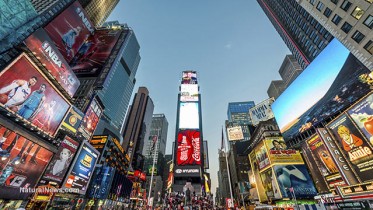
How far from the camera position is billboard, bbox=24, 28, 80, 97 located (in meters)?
23.0

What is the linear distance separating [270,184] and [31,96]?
2019 inches

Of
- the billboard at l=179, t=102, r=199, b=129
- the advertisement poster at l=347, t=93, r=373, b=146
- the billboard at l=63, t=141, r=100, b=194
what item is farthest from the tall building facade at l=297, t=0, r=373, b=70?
the billboard at l=63, t=141, r=100, b=194

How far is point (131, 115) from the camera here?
6097 inches

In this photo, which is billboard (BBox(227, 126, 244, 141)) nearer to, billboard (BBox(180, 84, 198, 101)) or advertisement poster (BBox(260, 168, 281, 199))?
advertisement poster (BBox(260, 168, 281, 199))

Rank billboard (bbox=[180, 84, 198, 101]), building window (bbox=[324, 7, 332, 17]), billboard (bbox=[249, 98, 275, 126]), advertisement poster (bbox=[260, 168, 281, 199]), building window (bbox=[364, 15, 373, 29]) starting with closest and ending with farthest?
building window (bbox=[364, 15, 373, 29])
billboard (bbox=[180, 84, 198, 101])
building window (bbox=[324, 7, 332, 17])
advertisement poster (bbox=[260, 168, 281, 199])
billboard (bbox=[249, 98, 275, 126])

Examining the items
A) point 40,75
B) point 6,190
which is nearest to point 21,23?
point 40,75

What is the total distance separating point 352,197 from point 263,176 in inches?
992

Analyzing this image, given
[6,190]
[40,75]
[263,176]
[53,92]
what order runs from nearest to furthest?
[6,190] → [40,75] → [53,92] → [263,176]

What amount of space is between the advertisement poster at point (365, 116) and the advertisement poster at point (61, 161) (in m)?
45.5

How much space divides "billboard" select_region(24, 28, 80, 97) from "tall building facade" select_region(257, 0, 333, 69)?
83.8 metres

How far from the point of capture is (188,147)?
26.9 meters

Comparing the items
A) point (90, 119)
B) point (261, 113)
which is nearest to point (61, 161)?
point (90, 119)

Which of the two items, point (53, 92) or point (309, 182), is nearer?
point (53, 92)

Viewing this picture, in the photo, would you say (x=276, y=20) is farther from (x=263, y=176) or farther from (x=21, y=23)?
(x=21, y=23)
